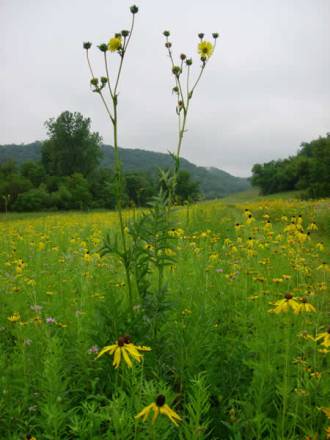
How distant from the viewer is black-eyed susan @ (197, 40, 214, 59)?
289cm

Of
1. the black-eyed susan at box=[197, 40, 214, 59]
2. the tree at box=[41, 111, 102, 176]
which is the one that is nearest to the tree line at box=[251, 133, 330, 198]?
the tree at box=[41, 111, 102, 176]

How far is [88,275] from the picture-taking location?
12.8 ft

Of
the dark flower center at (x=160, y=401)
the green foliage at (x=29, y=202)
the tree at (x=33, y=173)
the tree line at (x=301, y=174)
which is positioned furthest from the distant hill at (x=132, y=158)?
the dark flower center at (x=160, y=401)

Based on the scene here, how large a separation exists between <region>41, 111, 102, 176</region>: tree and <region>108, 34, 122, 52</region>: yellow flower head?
4398 centimetres

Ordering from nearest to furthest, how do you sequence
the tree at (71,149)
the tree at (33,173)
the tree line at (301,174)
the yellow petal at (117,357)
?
the yellow petal at (117,357) → the tree line at (301,174) → the tree at (33,173) → the tree at (71,149)

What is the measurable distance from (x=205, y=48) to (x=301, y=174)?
4360 centimetres

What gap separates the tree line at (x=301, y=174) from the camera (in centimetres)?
3369

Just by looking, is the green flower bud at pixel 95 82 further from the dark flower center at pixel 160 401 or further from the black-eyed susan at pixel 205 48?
the dark flower center at pixel 160 401

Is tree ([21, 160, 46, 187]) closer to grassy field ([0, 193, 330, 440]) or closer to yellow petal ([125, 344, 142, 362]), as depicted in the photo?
grassy field ([0, 193, 330, 440])

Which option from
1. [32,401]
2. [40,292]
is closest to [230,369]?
[32,401]

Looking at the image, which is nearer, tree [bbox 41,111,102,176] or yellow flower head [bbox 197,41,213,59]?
yellow flower head [bbox 197,41,213,59]

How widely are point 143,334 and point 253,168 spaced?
50.6 metres

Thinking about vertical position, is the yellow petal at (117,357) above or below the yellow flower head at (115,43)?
below

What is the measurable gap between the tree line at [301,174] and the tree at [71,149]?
804 inches
